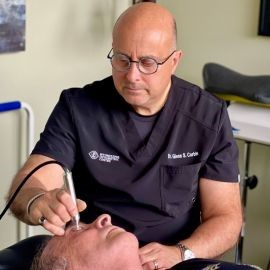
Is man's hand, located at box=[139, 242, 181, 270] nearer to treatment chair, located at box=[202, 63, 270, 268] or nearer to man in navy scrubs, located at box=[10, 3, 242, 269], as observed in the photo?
man in navy scrubs, located at box=[10, 3, 242, 269]

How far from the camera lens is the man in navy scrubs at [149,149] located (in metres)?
1.48

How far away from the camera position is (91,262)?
120cm

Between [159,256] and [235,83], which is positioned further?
[235,83]

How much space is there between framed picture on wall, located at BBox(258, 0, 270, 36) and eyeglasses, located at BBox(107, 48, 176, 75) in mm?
975

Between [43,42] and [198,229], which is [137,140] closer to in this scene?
[198,229]

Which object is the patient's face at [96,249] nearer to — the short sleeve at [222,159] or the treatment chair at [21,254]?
the treatment chair at [21,254]

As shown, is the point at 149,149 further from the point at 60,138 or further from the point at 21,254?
the point at 21,254

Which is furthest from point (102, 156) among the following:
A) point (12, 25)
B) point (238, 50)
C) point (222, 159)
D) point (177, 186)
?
point (238, 50)

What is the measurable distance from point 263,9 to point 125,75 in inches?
41.5

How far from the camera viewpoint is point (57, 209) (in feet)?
3.80

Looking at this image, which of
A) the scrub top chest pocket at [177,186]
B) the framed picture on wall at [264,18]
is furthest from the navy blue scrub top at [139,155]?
the framed picture on wall at [264,18]

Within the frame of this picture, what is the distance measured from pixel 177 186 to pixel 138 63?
39cm

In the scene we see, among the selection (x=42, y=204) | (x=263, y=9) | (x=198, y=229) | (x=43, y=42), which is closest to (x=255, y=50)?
(x=263, y=9)

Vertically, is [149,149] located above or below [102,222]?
above
